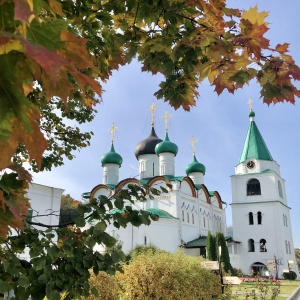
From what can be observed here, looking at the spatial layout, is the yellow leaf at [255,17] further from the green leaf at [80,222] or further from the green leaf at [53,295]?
the green leaf at [53,295]

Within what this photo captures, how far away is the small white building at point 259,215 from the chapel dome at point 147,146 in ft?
28.1

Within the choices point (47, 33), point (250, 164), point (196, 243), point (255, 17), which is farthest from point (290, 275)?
point (47, 33)

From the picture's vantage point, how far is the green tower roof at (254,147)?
34.2 metres

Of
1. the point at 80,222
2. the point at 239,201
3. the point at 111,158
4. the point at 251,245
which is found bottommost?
the point at 80,222

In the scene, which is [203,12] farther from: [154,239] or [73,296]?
[154,239]

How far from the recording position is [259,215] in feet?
108

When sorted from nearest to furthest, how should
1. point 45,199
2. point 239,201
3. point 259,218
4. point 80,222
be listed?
point 80,222, point 45,199, point 259,218, point 239,201

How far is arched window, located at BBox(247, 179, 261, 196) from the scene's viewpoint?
33.6 metres

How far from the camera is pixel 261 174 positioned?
3319 cm

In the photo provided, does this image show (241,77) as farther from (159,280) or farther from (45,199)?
(45,199)

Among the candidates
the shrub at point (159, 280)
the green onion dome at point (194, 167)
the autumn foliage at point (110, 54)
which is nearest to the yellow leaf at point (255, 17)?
the autumn foliage at point (110, 54)

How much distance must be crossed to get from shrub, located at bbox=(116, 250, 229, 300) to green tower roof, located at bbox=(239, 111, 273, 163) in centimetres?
2817

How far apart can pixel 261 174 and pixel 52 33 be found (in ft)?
112

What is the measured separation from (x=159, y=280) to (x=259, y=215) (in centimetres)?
2836
